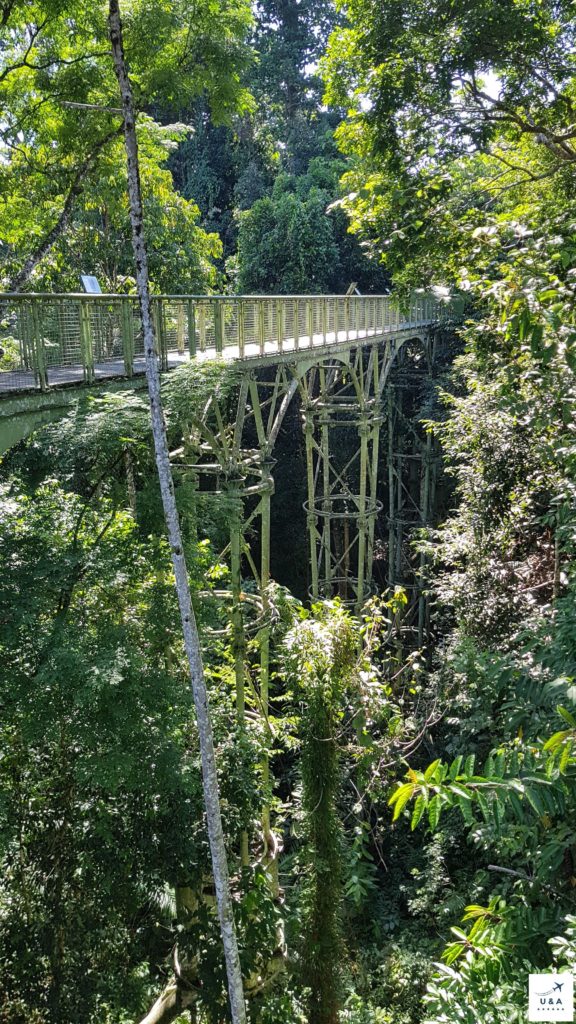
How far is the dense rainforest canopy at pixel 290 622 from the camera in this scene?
4113 mm

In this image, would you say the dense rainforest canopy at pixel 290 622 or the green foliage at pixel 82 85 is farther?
the green foliage at pixel 82 85

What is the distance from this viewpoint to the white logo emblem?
8.28ft

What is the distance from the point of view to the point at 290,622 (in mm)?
7098

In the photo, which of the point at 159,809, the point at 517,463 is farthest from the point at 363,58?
the point at 159,809

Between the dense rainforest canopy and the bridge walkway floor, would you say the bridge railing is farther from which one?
the dense rainforest canopy

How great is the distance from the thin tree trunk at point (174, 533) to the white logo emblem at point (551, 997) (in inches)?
87.2

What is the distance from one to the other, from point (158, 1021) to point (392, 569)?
10.3m

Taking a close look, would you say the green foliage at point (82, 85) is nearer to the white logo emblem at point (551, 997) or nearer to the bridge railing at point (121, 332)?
the bridge railing at point (121, 332)

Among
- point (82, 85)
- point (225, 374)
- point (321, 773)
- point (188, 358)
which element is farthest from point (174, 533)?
point (82, 85)

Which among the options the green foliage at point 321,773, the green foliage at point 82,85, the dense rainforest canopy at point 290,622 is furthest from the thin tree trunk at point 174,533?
the green foliage at point 82,85

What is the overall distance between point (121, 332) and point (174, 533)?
85.8 inches

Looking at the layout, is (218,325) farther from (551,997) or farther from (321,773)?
(551,997)

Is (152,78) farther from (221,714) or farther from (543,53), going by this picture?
(221,714)

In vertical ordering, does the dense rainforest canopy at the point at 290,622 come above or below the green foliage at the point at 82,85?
below
